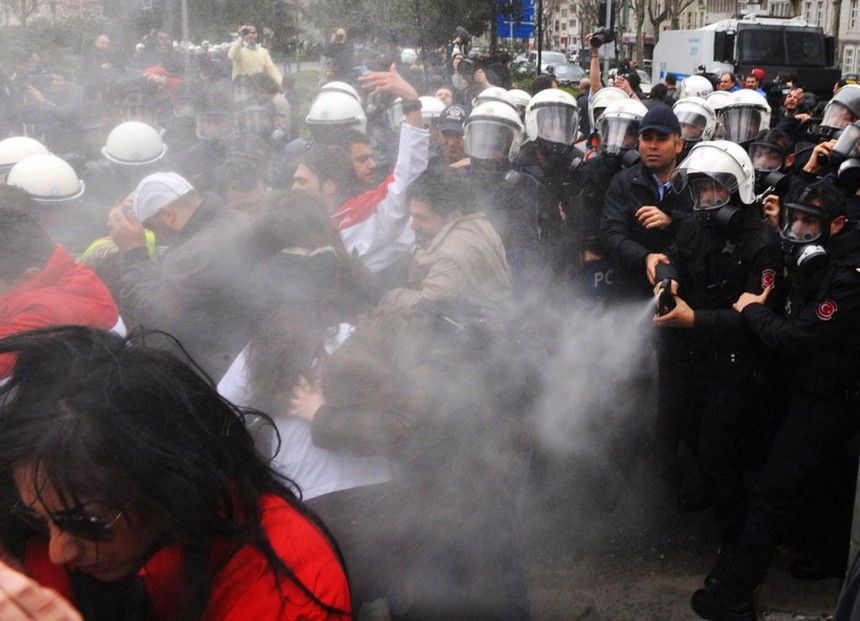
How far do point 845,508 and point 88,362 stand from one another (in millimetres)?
2979

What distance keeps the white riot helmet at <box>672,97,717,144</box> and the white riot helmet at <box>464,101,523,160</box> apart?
131 cm

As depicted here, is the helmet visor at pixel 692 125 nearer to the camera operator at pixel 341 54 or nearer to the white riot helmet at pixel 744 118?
the white riot helmet at pixel 744 118

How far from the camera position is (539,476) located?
370 cm

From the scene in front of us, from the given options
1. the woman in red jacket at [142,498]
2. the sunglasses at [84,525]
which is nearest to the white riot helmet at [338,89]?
the woman in red jacket at [142,498]

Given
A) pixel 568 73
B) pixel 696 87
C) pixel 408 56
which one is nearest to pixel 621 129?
pixel 408 56

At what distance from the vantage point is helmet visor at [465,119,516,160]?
3.74 m

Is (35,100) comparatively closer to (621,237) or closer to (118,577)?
(621,237)

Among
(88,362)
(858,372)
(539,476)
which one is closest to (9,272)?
(88,362)

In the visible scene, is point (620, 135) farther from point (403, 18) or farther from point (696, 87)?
point (696, 87)

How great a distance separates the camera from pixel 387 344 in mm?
2217

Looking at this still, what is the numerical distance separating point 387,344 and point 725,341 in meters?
1.43

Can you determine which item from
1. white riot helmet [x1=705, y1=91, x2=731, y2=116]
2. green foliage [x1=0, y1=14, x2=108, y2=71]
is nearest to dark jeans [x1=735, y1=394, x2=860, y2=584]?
white riot helmet [x1=705, y1=91, x2=731, y2=116]

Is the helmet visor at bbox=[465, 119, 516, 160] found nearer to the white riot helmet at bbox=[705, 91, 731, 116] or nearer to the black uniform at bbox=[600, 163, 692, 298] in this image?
the black uniform at bbox=[600, 163, 692, 298]

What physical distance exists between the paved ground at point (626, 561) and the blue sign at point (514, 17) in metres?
3.45
